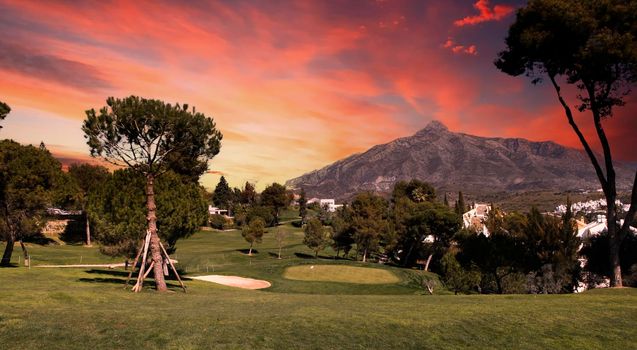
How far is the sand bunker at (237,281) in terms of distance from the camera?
5353cm

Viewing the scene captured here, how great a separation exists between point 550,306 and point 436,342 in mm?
9534

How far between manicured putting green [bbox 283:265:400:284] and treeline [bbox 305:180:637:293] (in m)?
9.38

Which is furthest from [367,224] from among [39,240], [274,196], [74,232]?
[274,196]

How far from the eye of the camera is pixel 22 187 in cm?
4659

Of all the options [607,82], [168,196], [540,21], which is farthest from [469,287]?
[168,196]

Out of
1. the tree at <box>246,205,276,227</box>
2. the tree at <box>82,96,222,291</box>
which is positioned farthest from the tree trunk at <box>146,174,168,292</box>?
the tree at <box>246,205,276,227</box>

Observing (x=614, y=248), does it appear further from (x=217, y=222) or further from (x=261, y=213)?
(x=217, y=222)

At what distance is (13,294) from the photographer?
64.4ft

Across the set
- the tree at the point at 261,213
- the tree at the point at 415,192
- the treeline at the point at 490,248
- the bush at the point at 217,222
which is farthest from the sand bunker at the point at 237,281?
the bush at the point at 217,222

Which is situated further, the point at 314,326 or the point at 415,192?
the point at 415,192

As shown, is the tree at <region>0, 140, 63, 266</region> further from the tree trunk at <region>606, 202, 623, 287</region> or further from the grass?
the tree trunk at <region>606, 202, 623, 287</region>

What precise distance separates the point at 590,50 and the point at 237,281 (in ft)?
158

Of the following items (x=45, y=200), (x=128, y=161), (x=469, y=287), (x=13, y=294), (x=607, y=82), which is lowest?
(x=469, y=287)

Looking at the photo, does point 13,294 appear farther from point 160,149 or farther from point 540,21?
point 540,21
